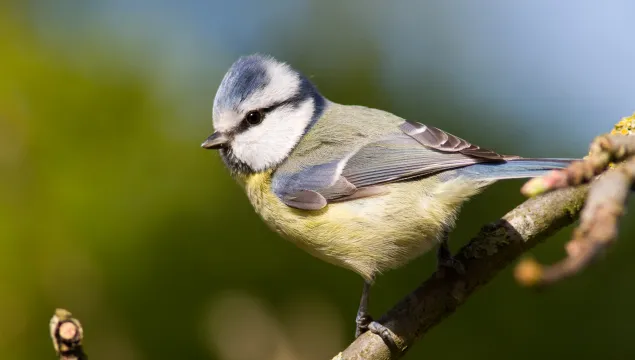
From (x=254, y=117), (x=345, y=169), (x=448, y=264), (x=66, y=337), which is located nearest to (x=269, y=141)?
(x=254, y=117)

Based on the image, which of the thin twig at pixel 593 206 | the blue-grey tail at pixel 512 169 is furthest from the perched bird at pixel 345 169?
the thin twig at pixel 593 206

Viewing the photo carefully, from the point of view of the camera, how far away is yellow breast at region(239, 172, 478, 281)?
161 cm

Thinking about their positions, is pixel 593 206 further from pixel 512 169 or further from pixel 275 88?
pixel 275 88

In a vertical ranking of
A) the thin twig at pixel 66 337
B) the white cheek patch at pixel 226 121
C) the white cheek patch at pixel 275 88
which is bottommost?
the thin twig at pixel 66 337

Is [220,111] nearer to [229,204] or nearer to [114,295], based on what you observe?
[229,204]

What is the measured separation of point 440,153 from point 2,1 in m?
1.66

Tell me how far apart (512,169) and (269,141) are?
0.68 m

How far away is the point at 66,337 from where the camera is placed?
881mm

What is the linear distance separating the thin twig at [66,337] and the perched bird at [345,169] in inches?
27.3

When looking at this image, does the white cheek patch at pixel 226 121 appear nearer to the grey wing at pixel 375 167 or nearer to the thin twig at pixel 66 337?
the grey wing at pixel 375 167

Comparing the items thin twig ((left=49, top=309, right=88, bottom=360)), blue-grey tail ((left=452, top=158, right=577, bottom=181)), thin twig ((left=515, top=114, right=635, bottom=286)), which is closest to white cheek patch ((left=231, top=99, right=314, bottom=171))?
blue-grey tail ((left=452, top=158, right=577, bottom=181))

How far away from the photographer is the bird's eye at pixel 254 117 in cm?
183

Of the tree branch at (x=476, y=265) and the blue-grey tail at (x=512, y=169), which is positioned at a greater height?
the blue-grey tail at (x=512, y=169)

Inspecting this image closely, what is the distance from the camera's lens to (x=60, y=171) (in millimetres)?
1983
